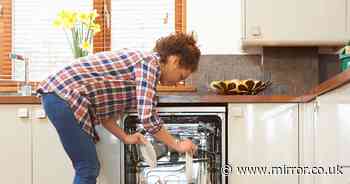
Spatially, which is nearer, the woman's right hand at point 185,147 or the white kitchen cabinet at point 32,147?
the woman's right hand at point 185,147

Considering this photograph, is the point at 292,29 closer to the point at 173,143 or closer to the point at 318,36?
the point at 318,36

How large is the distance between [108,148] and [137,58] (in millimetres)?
655

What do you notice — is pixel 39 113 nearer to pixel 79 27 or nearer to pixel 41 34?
pixel 79 27

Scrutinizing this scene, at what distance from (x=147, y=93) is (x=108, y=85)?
0.19 meters

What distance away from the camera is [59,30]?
3221mm

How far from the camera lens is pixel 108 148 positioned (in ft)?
8.04

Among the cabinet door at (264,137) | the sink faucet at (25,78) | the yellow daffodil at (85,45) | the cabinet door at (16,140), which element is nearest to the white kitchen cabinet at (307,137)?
the cabinet door at (264,137)

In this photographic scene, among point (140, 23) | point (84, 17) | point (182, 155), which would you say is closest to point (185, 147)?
point (182, 155)

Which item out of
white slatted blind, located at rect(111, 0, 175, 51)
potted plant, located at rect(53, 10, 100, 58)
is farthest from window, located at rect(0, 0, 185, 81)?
potted plant, located at rect(53, 10, 100, 58)

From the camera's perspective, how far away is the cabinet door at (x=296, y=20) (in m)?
2.82

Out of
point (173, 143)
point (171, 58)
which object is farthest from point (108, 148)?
point (171, 58)

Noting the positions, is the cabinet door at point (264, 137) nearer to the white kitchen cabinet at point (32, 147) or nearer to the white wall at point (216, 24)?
the white wall at point (216, 24)

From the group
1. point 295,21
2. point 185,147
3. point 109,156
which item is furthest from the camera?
A: point 295,21

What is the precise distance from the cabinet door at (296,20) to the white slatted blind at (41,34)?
1.06 m
